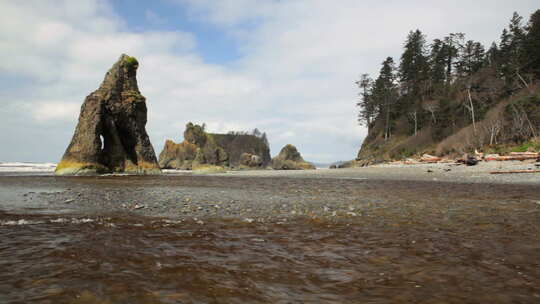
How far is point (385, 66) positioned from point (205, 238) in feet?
292

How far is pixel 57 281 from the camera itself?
3660 mm

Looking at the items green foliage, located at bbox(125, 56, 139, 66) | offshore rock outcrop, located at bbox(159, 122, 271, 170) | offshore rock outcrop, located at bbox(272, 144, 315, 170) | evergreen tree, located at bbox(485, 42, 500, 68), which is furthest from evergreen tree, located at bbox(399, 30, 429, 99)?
green foliage, located at bbox(125, 56, 139, 66)

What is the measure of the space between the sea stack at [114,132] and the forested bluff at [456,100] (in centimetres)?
4368

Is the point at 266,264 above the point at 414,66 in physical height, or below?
below

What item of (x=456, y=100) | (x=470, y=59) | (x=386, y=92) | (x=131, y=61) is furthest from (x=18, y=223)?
(x=470, y=59)

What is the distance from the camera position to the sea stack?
3641 cm

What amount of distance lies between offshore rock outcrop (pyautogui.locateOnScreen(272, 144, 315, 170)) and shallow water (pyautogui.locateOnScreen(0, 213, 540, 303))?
8884 cm

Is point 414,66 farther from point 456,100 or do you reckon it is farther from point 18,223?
point 18,223

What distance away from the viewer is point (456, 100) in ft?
200

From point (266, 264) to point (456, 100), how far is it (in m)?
68.9

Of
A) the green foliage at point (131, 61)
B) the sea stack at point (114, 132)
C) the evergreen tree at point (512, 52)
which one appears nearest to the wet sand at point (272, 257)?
the sea stack at point (114, 132)

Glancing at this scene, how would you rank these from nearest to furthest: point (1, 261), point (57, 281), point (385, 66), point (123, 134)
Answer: point (57, 281)
point (1, 261)
point (123, 134)
point (385, 66)

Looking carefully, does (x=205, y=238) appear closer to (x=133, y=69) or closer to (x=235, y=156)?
(x=133, y=69)

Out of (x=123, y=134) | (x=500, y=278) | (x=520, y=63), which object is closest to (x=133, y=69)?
(x=123, y=134)
